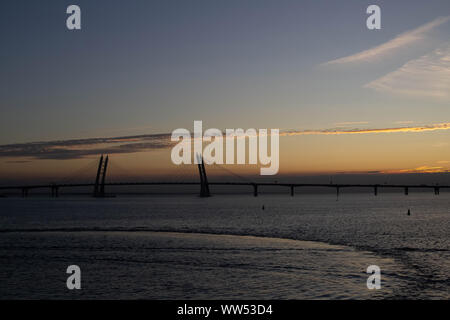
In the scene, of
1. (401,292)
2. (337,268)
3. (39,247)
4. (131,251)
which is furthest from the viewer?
(39,247)

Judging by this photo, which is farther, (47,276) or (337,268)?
(337,268)

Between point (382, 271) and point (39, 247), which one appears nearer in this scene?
point (382, 271)

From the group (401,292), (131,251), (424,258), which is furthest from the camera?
(131,251)

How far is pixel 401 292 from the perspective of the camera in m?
19.6

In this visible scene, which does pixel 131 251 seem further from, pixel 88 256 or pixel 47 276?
pixel 47 276

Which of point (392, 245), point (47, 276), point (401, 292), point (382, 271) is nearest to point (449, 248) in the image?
point (392, 245)

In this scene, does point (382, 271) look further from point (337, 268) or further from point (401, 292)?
point (401, 292)

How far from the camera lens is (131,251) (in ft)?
109
